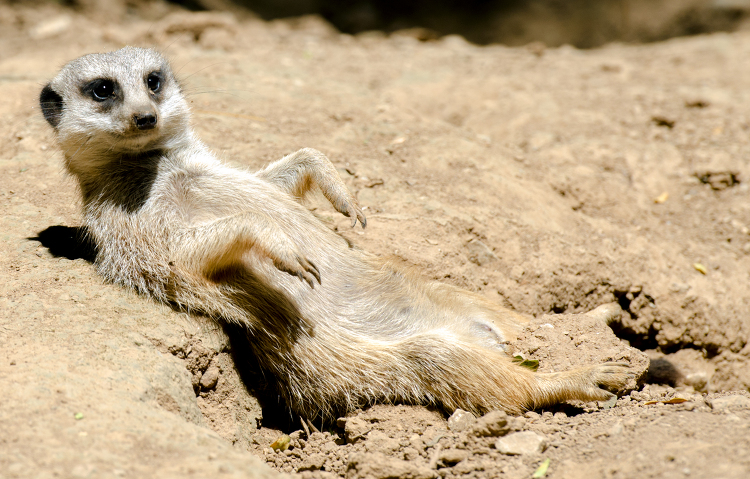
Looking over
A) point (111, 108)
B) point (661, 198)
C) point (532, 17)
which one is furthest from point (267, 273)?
point (532, 17)

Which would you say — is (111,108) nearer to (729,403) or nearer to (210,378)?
(210,378)

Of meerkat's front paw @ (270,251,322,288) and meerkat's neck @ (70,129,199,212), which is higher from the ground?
meerkat's neck @ (70,129,199,212)

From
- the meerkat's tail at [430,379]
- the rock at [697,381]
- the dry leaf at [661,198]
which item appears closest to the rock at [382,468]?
the meerkat's tail at [430,379]

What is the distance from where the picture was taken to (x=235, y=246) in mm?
3127

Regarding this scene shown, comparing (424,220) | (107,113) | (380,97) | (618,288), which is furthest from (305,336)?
(380,97)

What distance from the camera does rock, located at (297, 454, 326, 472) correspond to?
3.07 m

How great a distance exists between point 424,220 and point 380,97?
2051 mm

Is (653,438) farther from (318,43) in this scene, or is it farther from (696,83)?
(318,43)

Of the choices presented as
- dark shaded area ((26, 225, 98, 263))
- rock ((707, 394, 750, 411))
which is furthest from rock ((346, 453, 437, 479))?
dark shaded area ((26, 225, 98, 263))

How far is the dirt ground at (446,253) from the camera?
8.34 ft

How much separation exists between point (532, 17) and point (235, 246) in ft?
27.0

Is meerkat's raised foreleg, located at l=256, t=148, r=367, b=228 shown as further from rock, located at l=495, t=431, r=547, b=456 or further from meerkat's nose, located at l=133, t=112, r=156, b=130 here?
rock, located at l=495, t=431, r=547, b=456

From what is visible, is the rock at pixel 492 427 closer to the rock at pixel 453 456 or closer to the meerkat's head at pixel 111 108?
the rock at pixel 453 456

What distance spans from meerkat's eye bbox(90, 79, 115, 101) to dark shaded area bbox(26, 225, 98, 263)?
0.75m
